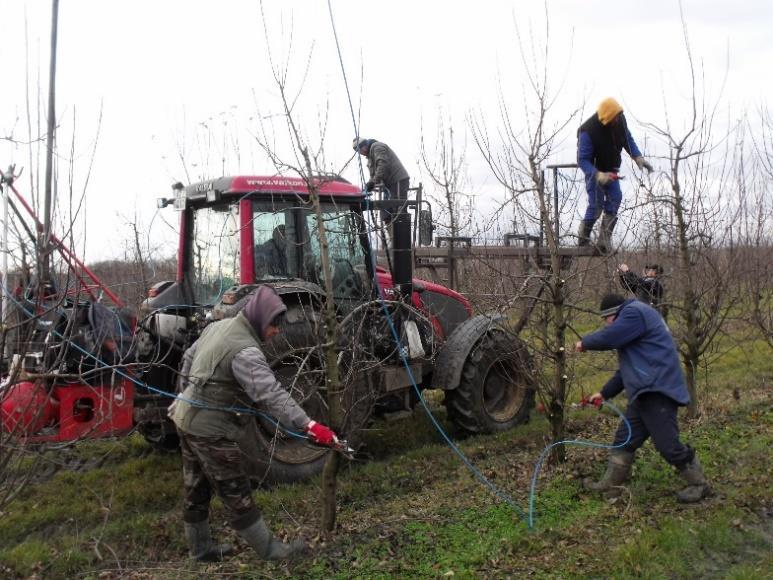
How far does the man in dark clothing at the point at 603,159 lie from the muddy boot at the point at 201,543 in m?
4.23

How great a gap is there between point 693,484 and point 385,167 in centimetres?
391

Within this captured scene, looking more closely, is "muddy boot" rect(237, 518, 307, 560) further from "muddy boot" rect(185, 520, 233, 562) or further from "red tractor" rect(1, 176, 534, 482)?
"red tractor" rect(1, 176, 534, 482)

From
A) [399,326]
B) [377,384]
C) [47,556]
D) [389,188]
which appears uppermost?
[389,188]

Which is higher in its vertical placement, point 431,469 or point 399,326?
point 399,326

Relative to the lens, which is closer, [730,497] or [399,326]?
[730,497]

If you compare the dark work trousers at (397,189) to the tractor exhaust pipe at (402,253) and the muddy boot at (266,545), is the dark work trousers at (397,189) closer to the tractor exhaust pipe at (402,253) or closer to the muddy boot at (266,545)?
the tractor exhaust pipe at (402,253)

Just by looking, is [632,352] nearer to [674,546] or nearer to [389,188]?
[674,546]

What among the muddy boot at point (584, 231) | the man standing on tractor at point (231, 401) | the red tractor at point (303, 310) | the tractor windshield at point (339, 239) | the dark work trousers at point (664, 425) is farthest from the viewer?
the muddy boot at point (584, 231)

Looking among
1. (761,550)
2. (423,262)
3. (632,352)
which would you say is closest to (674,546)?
(761,550)

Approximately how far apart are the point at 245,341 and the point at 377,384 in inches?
77.8

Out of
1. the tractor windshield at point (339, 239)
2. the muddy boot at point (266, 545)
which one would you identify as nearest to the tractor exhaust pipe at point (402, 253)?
the tractor windshield at point (339, 239)

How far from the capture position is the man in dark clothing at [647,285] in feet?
21.0

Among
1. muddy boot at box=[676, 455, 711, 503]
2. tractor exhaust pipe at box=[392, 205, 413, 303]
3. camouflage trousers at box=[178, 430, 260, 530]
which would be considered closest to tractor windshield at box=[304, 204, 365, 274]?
tractor exhaust pipe at box=[392, 205, 413, 303]

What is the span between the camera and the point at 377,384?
581cm
